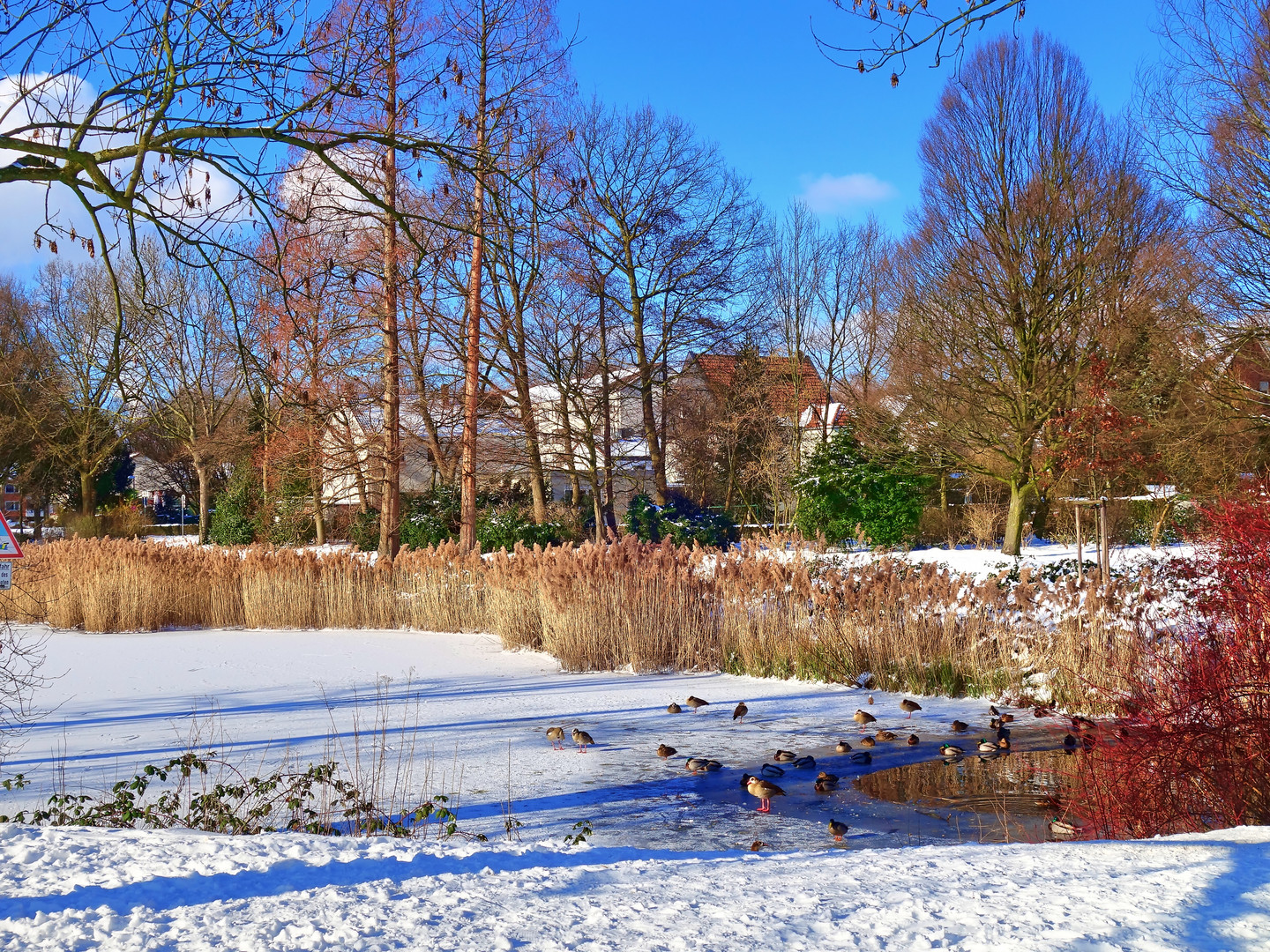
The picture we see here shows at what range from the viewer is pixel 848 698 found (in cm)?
775

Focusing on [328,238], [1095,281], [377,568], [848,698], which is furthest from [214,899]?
[1095,281]

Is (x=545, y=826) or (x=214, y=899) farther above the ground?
(x=214, y=899)

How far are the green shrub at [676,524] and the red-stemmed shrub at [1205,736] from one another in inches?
493

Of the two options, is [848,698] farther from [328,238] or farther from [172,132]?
[328,238]

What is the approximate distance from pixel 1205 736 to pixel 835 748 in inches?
88.4

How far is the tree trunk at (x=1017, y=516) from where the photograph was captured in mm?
16906

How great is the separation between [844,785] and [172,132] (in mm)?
4424

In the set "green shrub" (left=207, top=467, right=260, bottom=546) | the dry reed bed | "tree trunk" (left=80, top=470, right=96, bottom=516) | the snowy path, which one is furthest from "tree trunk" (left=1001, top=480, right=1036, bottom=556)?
"tree trunk" (left=80, top=470, right=96, bottom=516)

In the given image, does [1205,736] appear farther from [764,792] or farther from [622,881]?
[622,881]

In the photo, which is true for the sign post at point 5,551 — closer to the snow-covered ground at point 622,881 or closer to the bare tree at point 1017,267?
the snow-covered ground at point 622,881

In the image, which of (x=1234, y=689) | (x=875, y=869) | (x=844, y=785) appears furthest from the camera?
(x=844, y=785)

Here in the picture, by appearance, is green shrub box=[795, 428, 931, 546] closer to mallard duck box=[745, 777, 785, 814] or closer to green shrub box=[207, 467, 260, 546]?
green shrub box=[207, 467, 260, 546]

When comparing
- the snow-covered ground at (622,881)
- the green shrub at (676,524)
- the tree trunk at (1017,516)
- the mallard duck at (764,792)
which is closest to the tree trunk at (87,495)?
the green shrub at (676,524)

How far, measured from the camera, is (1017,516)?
17.0 m
